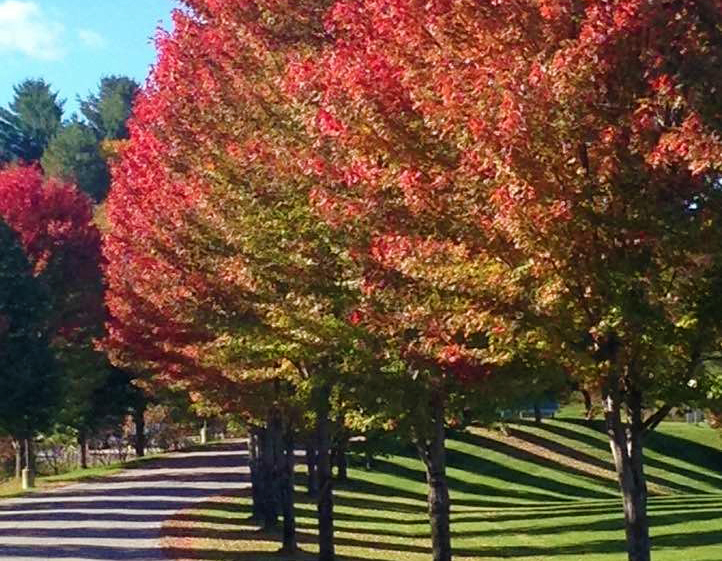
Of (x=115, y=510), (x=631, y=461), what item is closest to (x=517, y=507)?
(x=115, y=510)

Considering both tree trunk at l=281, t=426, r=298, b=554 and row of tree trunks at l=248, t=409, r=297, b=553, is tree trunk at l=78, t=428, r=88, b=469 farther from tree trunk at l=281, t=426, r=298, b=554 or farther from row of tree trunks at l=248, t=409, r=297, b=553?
tree trunk at l=281, t=426, r=298, b=554

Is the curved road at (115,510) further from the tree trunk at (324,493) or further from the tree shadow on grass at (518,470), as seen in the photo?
the tree shadow on grass at (518,470)

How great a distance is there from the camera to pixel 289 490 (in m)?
25.9

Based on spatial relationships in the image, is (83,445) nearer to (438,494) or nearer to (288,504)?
(288,504)

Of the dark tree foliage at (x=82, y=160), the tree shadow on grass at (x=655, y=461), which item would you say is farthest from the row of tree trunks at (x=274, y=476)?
the dark tree foliage at (x=82, y=160)

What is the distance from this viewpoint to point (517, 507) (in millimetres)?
43375

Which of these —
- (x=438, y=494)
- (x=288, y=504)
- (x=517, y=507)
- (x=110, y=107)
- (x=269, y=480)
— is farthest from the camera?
(x=110, y=107)

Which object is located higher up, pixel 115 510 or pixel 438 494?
pixel 438 494

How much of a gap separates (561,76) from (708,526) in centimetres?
2325

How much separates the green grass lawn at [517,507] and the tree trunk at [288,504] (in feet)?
1.29

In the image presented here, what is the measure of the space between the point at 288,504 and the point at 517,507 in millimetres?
19376

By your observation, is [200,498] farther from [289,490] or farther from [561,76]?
[561,76]

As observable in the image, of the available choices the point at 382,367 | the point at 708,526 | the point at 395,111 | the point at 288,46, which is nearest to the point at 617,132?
the point at 395,111

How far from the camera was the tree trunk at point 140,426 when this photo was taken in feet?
177
